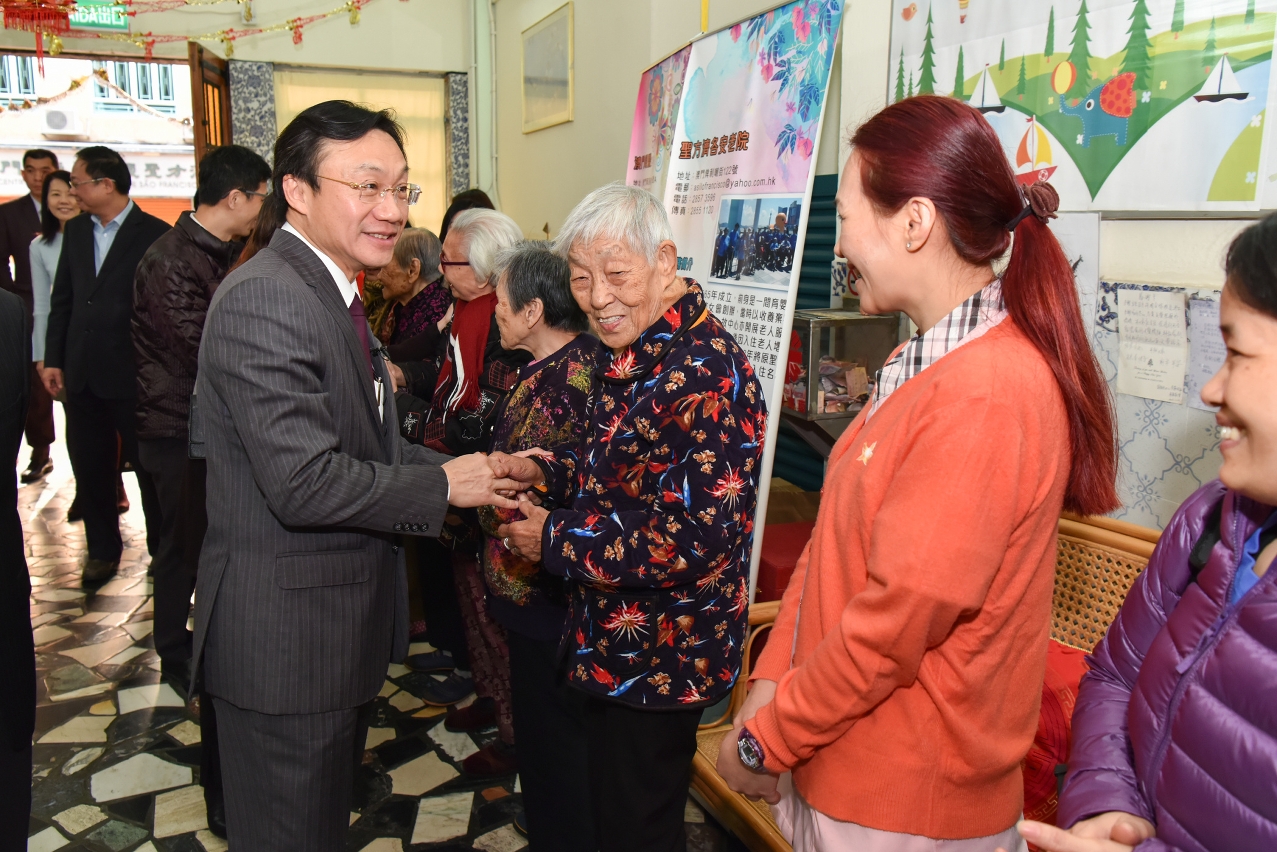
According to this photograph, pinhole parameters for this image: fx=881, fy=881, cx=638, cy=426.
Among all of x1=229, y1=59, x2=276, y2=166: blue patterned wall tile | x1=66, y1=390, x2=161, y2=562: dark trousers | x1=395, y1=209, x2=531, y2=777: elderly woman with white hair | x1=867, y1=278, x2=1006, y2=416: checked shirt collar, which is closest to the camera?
x1=867, y1=278, x2=1006, y2=416: checked shirt collar

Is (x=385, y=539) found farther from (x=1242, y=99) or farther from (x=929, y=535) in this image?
(x=1242, y=99)

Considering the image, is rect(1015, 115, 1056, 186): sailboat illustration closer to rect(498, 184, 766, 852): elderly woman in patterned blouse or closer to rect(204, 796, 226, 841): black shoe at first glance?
rect(498, 184, 766, 852): elderly woman in patterned blouse

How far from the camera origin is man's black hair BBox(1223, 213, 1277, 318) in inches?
32.1

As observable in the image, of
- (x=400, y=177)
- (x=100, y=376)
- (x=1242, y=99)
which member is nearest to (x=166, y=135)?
(x=100, y=376)

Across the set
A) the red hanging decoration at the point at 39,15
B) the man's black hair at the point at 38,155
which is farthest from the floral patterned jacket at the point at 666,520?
the red hanging decoration at the point at 39,15

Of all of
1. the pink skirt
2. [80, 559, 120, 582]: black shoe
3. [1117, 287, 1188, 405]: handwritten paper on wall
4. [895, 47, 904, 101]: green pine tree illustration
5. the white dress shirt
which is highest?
[895, 47, 904, 101]: green pine tree illustration

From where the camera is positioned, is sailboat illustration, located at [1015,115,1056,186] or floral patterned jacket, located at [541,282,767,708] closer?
floral patterned jacket, located at [541,282,767,708]

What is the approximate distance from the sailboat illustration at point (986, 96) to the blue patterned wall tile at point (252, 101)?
6466 millimetres

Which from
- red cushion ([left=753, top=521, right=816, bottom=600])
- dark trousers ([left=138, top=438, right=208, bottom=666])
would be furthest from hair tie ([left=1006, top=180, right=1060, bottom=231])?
dark trousers ([left=138, top=438, right=208, bottom=666])

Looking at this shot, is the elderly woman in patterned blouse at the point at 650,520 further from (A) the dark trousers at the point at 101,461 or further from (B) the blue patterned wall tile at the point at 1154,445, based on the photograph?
(A) the dark trousers at the point at 101,461

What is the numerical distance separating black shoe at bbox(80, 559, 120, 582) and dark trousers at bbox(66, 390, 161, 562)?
0.09 ft

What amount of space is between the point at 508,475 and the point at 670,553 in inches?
18.5

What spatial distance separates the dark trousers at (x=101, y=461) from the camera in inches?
163

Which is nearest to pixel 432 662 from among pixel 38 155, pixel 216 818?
pixel 216 818
